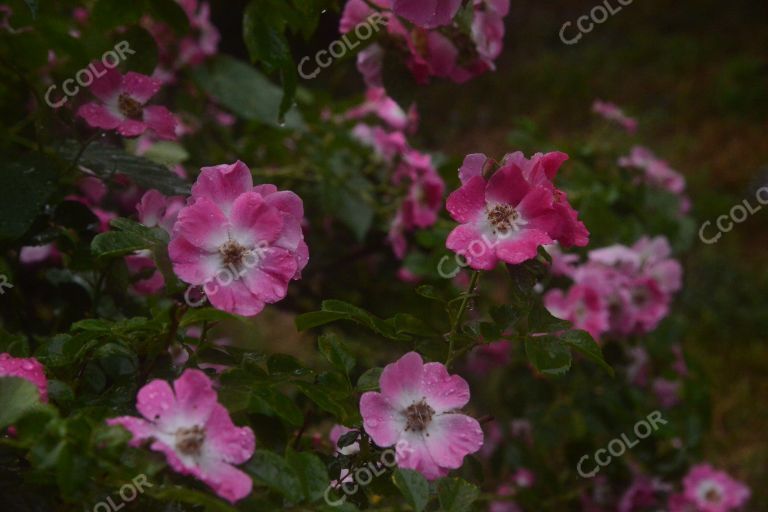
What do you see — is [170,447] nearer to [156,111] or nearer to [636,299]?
[156,111]

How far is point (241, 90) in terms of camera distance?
147 centimetres

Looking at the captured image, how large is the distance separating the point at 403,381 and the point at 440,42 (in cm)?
38

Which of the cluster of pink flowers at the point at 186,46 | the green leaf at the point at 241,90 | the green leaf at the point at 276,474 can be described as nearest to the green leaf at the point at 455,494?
the green leaf at the point at 276,474

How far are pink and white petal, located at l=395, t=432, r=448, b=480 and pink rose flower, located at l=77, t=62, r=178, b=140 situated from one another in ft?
1.15

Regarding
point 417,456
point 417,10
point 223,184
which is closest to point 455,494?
point 417,456

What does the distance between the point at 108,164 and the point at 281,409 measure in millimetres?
350

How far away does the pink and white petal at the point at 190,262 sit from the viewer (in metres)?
0.54

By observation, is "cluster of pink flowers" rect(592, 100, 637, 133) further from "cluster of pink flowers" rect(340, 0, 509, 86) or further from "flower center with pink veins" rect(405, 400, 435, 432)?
"flower center with pink veins" rect(405, 400, 435, 432)

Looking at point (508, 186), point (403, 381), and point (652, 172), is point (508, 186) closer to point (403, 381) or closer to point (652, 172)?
point (403, 381)

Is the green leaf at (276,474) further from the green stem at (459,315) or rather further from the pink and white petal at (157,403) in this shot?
the green stem at (459,315)

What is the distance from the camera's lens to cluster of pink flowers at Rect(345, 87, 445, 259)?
1174 mm

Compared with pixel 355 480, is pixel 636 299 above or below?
below

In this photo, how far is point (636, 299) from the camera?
119 centimetres

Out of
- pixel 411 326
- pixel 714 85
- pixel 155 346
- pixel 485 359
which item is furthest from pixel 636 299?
pixel 714 85
